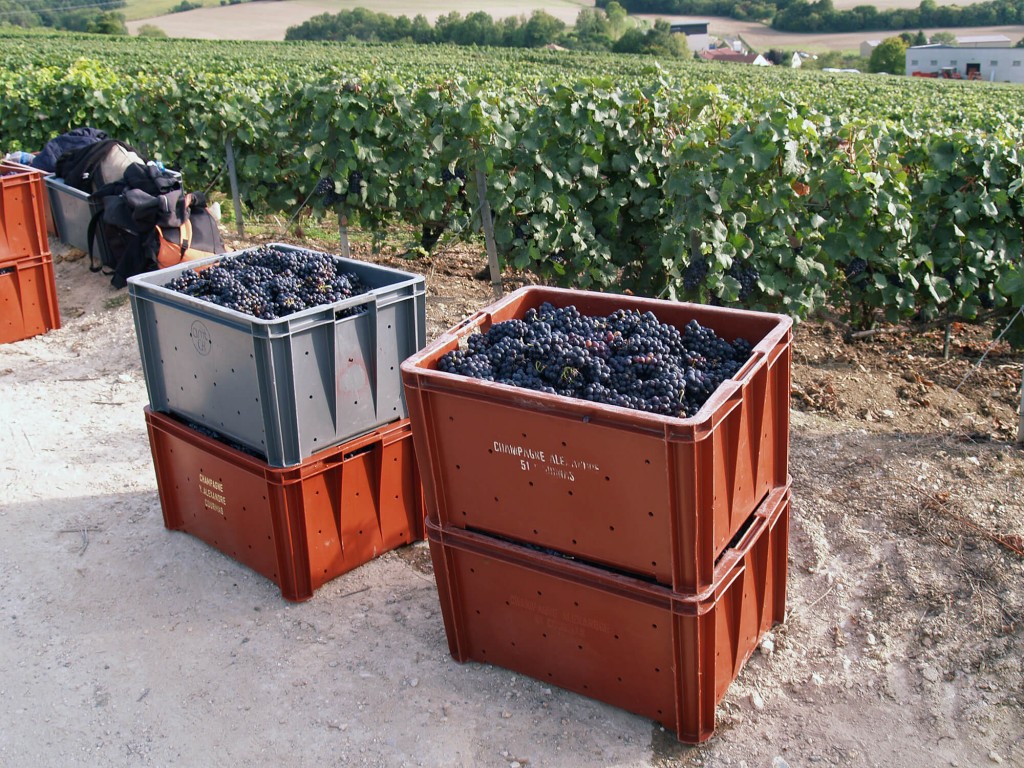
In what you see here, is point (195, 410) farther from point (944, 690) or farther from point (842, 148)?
point (842, 148)

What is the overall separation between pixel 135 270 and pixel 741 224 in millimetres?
4235

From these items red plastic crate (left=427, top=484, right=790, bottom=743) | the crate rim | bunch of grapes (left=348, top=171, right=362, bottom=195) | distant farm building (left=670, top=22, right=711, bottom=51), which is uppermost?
distant farm building (left=670, top=22, right=711, bottom=51)

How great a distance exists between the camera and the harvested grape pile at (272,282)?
3422 millimetres

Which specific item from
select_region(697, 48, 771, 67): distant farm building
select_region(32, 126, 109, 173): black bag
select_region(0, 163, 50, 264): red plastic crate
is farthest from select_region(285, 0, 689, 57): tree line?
select_region(0, 163, 50, 264): red plastic crate

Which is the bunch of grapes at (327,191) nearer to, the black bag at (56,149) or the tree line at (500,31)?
the black bag at (56,149)

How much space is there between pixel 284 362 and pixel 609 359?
44.4 inches

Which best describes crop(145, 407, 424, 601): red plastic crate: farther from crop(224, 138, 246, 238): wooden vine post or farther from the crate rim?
crop(224, 138, 246, 238): wooden vine post

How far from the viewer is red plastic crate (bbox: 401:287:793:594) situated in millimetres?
2412

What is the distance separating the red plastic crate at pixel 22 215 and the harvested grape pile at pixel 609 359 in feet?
13.4

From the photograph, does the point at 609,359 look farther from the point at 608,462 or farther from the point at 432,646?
the point at 432,646

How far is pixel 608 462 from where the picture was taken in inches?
98.3

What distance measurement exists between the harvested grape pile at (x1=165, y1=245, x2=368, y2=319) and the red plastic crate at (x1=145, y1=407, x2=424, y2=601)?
1.75 feet

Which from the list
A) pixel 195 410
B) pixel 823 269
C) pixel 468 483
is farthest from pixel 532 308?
pixel 823 269

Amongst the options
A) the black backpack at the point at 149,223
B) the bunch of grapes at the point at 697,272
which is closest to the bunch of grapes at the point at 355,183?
the black backpack at the point at 149,223
